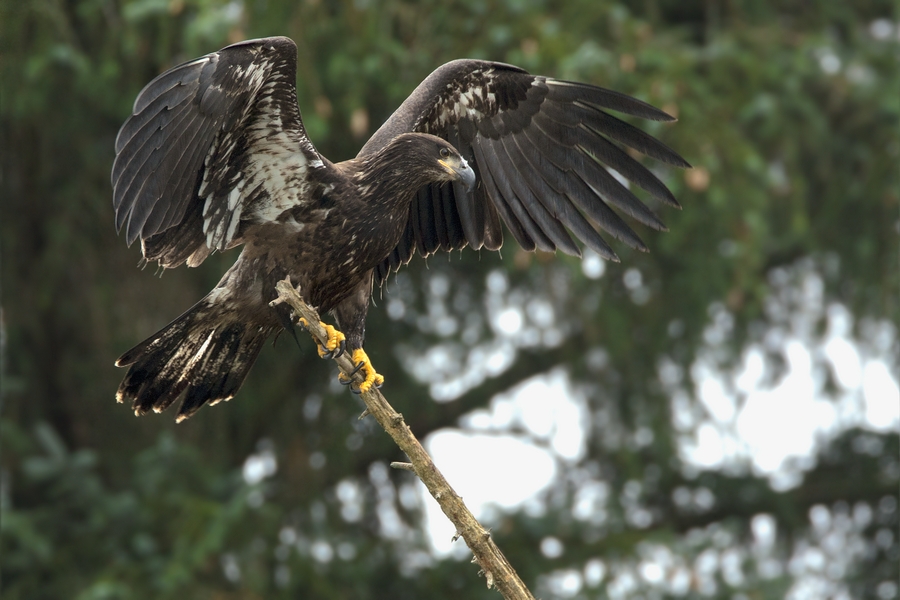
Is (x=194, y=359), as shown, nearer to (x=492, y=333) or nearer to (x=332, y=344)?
(x=332, y=344)

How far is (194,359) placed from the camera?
509 cm

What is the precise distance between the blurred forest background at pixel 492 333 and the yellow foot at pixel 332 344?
6.89ft

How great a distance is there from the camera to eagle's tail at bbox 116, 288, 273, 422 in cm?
500

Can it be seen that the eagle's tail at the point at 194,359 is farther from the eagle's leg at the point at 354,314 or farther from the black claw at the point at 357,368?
the black claw at the point at 357,368

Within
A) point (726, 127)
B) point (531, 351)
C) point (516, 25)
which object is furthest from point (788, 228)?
point (516, 25)

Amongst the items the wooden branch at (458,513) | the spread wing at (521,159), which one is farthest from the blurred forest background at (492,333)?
the wooden branch at (458,513)

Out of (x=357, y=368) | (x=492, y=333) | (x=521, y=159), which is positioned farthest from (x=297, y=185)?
(x=492, y=333)

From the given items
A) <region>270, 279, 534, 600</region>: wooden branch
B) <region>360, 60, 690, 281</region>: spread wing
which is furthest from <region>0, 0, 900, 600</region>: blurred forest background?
<region>270, 279, 534, 600</region>: wooden branch

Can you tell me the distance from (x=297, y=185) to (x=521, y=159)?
1.22 meters

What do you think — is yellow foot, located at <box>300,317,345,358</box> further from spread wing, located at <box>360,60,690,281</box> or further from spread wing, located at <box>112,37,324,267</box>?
spread wing, located at <box>360,60,690,281</box>

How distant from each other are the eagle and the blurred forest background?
1.17m

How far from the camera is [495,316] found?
29.3 feet

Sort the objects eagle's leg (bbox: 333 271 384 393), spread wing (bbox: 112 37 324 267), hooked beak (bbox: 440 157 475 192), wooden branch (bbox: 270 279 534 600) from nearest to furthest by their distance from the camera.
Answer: wooden branch (bbox: 270 279 534 600) → spread wing (bbox: 112 37 324 267) → hooked beak (bbox: 440 157 475 192) → eagle's leg (bbox: 333 271 384 393)

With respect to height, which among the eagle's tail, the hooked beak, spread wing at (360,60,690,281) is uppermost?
spread wing at (360,60,690,281)
